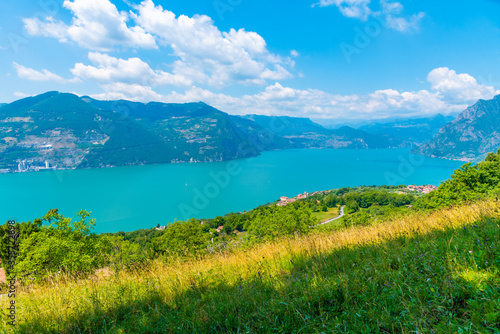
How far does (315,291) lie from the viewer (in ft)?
7.19

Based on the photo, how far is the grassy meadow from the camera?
1674 millimetres

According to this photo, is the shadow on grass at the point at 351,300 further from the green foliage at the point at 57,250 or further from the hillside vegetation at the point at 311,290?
the green foliage at the point at 57,250

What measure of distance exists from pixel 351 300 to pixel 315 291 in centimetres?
32

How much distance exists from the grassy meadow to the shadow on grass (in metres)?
0.01

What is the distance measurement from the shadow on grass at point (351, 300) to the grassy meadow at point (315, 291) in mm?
11

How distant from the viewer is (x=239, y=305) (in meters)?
2.37

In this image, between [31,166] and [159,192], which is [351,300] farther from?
[31,166]

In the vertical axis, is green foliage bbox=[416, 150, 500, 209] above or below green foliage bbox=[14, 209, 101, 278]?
below

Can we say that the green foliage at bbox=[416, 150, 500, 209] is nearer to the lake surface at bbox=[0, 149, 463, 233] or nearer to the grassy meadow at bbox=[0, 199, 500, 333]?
the grassy meadow at bbox=[0, 199, 500, 333]

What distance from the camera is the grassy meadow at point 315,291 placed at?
167cm

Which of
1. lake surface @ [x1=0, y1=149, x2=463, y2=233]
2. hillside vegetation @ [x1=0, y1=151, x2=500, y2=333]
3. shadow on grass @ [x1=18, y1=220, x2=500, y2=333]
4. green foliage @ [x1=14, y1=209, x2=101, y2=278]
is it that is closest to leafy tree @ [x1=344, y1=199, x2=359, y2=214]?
lake surface @ [x1=0, y1=149, x2=463, y2=233]

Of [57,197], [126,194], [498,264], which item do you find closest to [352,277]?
[498,264]

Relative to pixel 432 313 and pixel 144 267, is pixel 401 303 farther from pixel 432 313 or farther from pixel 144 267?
pixel 144 267

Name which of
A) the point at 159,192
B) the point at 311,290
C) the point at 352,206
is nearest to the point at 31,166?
the point at 159,192
